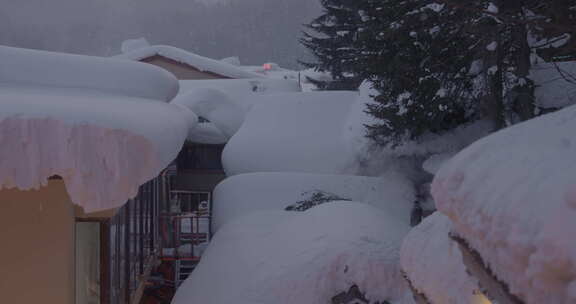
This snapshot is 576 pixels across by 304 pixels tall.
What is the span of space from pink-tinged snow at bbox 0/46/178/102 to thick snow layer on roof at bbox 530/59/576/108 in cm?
552

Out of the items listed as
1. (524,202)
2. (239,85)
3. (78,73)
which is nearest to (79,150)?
(524,202)

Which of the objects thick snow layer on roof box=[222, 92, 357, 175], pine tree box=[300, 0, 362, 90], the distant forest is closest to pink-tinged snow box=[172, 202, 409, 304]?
thick snow layer on roof box=[222, 92, 357, 175]

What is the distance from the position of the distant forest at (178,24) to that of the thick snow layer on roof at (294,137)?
29.5 meters

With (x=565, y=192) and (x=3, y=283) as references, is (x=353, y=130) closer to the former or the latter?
(x=3, y=283)

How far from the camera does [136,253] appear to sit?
6371 millimetres

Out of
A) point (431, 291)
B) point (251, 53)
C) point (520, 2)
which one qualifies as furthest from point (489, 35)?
point (251, 53)

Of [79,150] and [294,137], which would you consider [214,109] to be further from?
[79,150]

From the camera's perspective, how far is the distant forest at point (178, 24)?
4278cm

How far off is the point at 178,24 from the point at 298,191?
152 ft

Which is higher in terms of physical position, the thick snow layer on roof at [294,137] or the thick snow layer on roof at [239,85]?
the thick snow layer on roof at [239,85]

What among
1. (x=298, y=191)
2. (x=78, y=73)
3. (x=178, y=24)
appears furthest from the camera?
(x=178, y=24)

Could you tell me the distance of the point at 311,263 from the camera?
5.29 meters

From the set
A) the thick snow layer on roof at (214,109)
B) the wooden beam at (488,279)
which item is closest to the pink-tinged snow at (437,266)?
the wooden beam at (488,279)

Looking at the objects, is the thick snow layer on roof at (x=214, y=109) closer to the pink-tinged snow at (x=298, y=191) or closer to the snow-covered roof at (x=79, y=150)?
the pink-tinged snow at (x=298, y=191)
